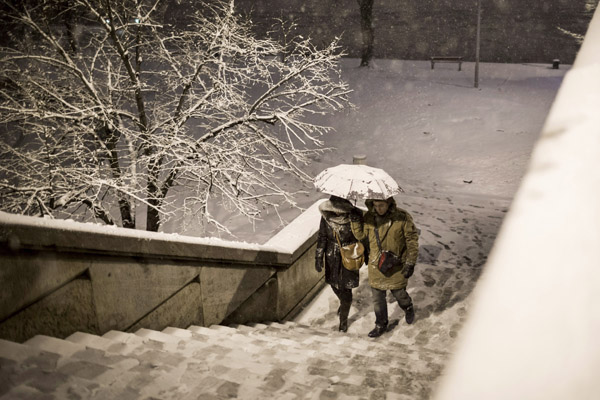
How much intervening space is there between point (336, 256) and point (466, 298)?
214 cm

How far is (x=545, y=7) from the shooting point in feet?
82.6

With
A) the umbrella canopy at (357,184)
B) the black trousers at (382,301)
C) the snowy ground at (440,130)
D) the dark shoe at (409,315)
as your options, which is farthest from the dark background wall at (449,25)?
the black trousers at (382,301)

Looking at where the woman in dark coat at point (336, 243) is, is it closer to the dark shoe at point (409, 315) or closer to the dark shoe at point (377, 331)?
the dark shoe at point (377, 331)

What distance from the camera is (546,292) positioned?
0.73m

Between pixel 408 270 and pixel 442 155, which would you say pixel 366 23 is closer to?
pixel 442 155

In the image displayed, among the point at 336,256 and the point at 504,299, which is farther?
the point at 336,256

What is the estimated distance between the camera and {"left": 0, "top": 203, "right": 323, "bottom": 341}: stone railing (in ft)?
9.37

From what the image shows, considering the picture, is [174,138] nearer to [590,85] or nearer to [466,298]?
[466,298]

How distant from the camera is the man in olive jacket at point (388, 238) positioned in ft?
15.6

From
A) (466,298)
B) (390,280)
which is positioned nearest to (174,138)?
(390,280)

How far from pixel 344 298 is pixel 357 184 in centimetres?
137

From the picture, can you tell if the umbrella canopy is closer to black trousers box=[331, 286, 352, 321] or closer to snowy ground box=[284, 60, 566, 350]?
black trousers box=[331, 286, 352, 321]

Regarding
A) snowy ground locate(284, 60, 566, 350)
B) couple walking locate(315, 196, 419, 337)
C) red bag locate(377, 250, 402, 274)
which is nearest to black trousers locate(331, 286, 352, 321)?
couple walking locate(315, 196, 419, 337)

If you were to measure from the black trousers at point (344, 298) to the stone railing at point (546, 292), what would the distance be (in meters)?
4.44
